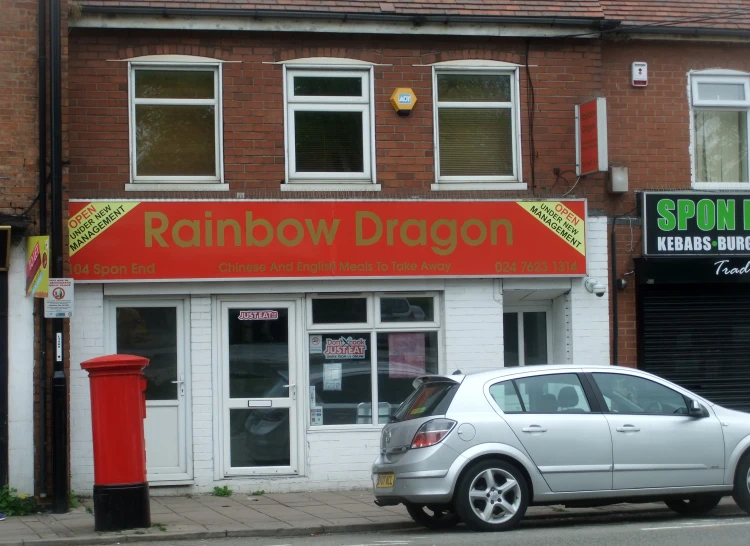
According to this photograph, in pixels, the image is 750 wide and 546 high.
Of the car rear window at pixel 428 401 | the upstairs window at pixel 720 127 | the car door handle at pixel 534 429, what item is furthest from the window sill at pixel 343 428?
the upstairs window at pixel 720 127

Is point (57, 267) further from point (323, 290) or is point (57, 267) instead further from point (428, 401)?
point (428, 401)

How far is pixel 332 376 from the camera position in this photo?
46.2 feet

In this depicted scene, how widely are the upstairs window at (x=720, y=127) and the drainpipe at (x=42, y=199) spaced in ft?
28.1

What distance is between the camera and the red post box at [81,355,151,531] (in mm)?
10469

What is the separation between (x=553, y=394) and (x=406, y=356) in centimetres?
399

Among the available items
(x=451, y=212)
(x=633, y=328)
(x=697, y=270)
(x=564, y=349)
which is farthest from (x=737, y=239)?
(x=451, y=212)

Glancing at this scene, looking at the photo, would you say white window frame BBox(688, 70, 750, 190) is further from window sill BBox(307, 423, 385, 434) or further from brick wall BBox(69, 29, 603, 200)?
window sill BBox(307, 423, 385, 434)

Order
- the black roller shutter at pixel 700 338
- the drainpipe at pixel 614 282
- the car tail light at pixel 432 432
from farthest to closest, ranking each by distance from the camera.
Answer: the black roller shutter at pixel 700 338 → the drainpipe at pixel 614 282 → the car tail light at pixel 432 432

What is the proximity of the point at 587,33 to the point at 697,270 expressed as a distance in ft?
11.4

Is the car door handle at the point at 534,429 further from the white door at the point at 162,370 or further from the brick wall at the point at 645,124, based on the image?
the white door at the point at 162,370

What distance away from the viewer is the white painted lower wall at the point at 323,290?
13.3 meters

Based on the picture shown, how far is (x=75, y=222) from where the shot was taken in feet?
43.1

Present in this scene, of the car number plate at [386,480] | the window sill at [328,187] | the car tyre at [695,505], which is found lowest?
the car tyre at [695,505]

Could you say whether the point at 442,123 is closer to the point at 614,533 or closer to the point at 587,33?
the point at 587,33
